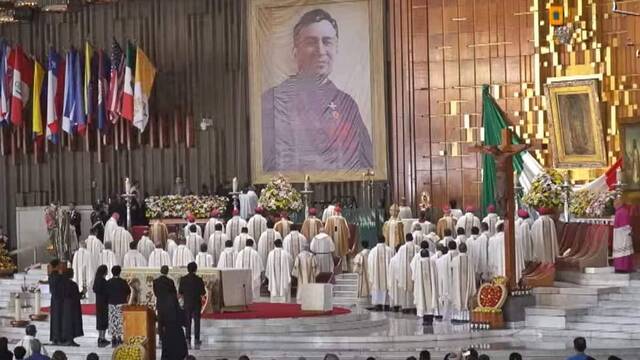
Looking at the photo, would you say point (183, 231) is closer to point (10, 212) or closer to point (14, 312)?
point (14, 312)

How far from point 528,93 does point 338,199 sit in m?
5.41

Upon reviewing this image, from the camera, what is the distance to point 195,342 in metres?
22.6

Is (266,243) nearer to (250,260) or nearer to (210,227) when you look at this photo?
(250,260)

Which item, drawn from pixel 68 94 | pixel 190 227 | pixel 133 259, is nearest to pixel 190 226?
pixel 190 227

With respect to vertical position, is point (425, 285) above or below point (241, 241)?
below

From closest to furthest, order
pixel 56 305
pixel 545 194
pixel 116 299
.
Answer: pixel 116 299 < pixel 56 305 < pixel 545 194

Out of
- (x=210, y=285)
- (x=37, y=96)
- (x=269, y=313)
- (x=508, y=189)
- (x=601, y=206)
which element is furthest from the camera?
(x=37, y=96)

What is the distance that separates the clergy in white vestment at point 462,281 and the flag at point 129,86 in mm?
13592

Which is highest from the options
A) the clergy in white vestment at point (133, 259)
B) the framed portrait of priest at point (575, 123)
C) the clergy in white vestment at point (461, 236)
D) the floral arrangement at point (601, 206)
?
the framed portrait of priest at point (575, 123)

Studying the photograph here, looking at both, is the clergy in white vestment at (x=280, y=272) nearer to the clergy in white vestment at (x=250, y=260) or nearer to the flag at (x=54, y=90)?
the clergy in white vestment at (x=250, y=260)

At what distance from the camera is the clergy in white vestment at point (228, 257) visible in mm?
27984

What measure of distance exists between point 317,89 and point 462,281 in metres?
11.5

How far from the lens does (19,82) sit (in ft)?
123

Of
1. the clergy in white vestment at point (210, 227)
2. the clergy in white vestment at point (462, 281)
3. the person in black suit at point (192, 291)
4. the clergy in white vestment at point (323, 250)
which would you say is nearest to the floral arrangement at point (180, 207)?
the clergy in white vestment at point (210, 227)
